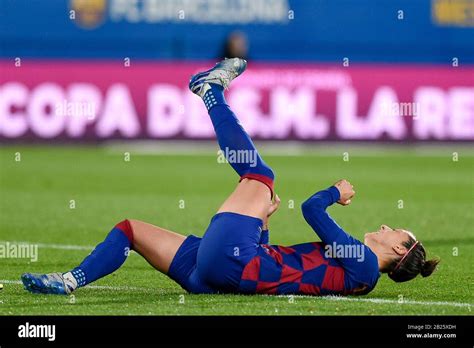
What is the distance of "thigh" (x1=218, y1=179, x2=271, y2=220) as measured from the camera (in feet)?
26.0

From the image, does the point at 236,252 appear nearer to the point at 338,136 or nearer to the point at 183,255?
the point at 183,255

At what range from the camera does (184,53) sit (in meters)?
29.4

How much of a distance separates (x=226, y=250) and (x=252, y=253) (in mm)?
183

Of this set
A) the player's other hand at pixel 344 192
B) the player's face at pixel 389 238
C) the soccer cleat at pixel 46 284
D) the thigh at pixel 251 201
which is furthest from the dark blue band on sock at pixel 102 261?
the player's face at pixel 389 238

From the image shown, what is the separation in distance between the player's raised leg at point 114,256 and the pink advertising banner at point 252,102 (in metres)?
15.3

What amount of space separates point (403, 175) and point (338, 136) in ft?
13.9

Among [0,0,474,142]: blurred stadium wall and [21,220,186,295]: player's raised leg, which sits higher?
[0,0,474,142]: blurred stadium wall

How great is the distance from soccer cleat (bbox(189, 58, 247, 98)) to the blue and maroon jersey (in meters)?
1.20

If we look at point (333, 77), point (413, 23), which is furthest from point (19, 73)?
point (413, 23)

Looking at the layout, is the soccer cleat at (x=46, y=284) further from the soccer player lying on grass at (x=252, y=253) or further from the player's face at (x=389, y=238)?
the player's face at (x=389, y=238)

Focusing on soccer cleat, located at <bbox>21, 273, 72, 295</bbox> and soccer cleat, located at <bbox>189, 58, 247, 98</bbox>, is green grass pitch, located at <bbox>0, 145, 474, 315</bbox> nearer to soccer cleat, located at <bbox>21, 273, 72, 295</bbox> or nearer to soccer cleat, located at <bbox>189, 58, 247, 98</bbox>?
soccer cleat, located at <bbox>21, 273, 72, 295</bbox>

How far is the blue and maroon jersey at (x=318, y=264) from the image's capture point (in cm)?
795

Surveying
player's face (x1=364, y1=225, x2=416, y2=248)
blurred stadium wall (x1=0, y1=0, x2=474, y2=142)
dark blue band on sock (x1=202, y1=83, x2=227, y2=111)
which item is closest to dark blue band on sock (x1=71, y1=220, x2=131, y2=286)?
dark blue band on sock (x1=202, y1=83, x2=227, y2=111)

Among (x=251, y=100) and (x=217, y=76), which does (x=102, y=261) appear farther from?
(x=251, y=100)
